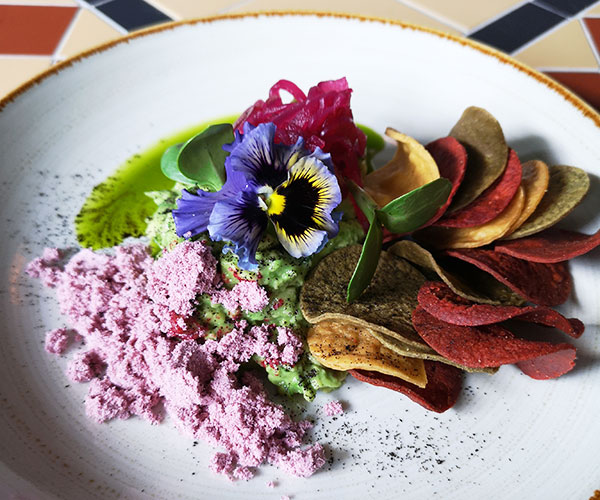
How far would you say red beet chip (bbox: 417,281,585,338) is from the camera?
149 centimetres

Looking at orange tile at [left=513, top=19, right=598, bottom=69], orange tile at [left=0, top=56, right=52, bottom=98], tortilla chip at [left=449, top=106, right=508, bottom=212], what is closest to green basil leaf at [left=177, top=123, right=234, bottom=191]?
tortilla chip at [left=449, top=106, right=508, bottom=212]

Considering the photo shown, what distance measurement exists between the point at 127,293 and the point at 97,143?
0.79 meters

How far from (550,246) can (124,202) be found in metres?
1.46

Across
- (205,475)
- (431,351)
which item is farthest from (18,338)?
(431,351)

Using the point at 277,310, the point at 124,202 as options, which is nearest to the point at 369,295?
the point at 277,310

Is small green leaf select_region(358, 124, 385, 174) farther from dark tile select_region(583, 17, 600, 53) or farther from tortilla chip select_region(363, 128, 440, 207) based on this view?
dark tile select_region(583, 17, 600, 53)

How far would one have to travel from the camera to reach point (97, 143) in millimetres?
2316

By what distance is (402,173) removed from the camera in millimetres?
2004

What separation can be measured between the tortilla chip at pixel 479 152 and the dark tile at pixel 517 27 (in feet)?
3.19

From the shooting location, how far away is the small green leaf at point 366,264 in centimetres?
152

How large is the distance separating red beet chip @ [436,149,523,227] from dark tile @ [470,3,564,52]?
1196 millimetres

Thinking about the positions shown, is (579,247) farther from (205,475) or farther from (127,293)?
(127,293)

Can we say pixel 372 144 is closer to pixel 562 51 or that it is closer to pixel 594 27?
pixel 562 51

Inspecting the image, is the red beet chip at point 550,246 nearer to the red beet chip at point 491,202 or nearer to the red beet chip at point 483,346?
the red beet chip at point 491,202
